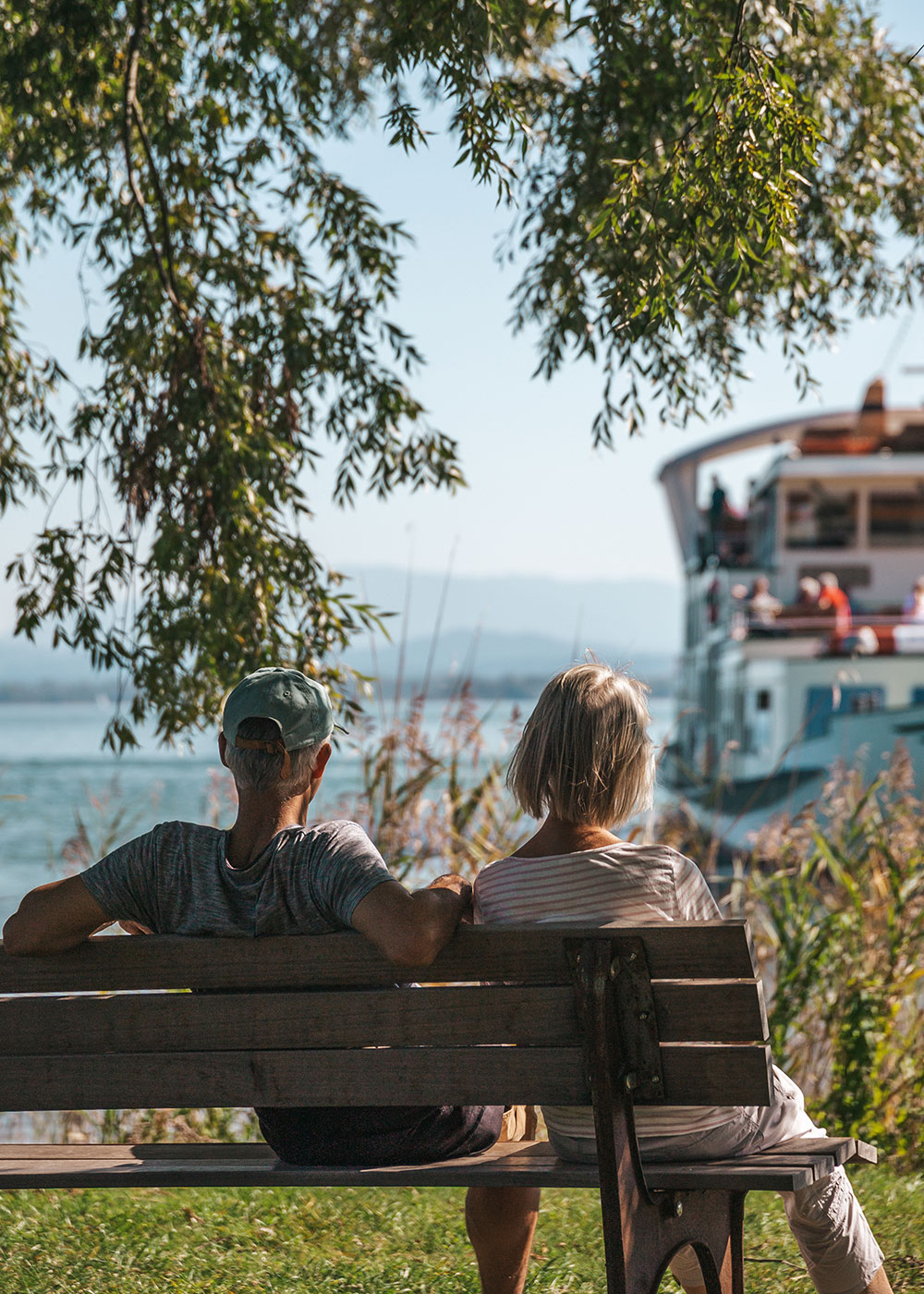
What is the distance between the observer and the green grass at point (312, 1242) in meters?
3.53

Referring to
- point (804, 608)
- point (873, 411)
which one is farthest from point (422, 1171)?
point (873, 411)

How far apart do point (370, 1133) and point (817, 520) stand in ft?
55.6

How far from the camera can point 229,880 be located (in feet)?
8.29

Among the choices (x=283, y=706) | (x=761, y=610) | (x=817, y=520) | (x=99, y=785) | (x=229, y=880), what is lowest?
(x=99, y=785)

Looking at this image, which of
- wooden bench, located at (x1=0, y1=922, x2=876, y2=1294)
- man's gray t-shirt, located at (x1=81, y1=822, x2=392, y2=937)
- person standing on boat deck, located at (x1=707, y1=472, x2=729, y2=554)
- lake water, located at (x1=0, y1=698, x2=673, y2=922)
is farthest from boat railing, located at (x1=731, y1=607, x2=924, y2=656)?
man's gray t-shirt, located at (x1=81, y1=822, x2=392, y2=937)

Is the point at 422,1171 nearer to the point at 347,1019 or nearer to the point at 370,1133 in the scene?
the point at 370,1133

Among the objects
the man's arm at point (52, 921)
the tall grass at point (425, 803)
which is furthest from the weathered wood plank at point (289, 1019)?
the tall grass at point (425, 803)

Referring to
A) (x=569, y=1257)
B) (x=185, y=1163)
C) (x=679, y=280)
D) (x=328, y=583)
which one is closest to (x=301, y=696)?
(x=185, y=1163)

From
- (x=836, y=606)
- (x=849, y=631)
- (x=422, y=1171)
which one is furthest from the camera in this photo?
(x=836, y=606)

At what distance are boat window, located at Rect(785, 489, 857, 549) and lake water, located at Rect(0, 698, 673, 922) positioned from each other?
7096 mm

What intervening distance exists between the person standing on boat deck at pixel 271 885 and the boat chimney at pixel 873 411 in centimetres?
1833

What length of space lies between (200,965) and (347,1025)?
10.8 inches

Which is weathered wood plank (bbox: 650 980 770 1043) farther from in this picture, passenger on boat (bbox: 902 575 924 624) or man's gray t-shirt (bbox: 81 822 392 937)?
passenger on boat (bbox: 902 575 924 624)

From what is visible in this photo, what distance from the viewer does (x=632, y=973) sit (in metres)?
2.20
